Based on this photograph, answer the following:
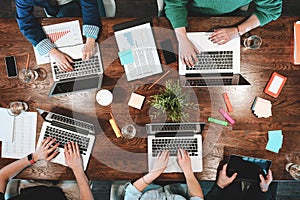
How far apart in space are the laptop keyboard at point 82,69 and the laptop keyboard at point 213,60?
52 cm

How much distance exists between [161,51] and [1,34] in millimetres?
861

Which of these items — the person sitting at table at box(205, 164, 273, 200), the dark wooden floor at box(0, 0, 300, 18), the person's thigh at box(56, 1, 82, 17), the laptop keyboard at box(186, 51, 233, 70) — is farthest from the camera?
the dark wooden floor at box(0, 0, 300, 18)

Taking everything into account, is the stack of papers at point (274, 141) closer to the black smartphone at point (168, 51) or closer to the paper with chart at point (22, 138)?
the black smartphone at point (168, 51)

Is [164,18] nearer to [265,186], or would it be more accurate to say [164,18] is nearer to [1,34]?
[1,34]

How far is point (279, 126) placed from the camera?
182 centimetres

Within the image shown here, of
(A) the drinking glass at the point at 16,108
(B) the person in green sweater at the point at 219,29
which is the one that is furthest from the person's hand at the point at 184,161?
(A) the drinking glass at the point at 16,108

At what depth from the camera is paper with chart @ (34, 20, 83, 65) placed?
6.03ft

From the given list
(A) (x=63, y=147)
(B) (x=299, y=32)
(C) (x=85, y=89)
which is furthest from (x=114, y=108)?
(B) (x=299, y=32)

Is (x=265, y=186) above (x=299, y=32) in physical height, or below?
below

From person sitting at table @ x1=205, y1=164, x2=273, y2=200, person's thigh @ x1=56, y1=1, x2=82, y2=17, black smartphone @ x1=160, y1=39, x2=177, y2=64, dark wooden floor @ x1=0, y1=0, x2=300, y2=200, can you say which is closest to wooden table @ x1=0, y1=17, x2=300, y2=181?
black smartphone @ x1=160, y1=39, x2=177, y2=64

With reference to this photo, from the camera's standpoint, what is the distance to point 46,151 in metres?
1.78

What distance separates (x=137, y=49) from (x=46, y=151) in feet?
2.33

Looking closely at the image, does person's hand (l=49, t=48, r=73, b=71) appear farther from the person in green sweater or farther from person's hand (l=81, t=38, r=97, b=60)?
the person in green sweater

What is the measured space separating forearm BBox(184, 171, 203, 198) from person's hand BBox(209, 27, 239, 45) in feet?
2.29
